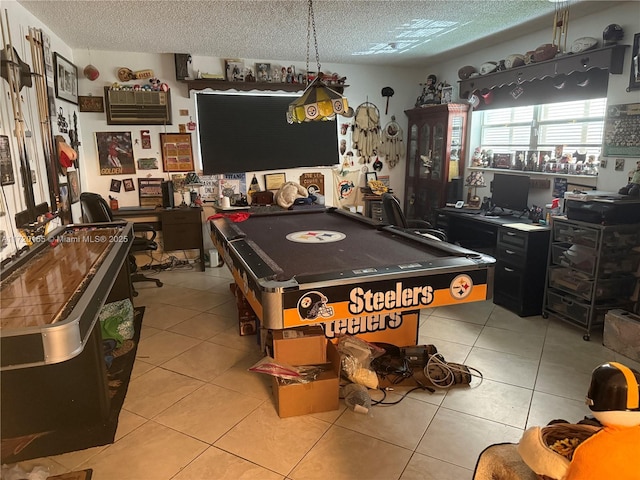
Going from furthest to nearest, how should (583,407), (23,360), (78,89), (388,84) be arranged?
(388,84), (78,89), (583,407), (23,360)

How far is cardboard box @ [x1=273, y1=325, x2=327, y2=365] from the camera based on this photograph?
2516 millimetres

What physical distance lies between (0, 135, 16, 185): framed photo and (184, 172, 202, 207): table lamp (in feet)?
8.27

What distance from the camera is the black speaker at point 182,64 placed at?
5121mm

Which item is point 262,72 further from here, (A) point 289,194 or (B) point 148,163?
→ (B) point 148,163

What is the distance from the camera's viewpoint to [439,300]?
7.55ft

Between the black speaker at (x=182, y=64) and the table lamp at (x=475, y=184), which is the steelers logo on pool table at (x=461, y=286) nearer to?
the table lamp at (x=475, y=184)

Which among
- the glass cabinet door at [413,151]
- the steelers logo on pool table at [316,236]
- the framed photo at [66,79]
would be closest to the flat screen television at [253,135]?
the glass cabinet door at [413,151]

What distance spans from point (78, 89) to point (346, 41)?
10.3ft

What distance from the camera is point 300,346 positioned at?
2543mm

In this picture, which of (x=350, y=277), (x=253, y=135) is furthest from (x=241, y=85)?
(x=350, y=277)

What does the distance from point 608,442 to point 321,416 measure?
5.31ft

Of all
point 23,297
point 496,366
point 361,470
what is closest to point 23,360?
point 23,297

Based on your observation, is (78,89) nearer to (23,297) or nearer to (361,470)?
(23,297)

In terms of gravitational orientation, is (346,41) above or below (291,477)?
above
